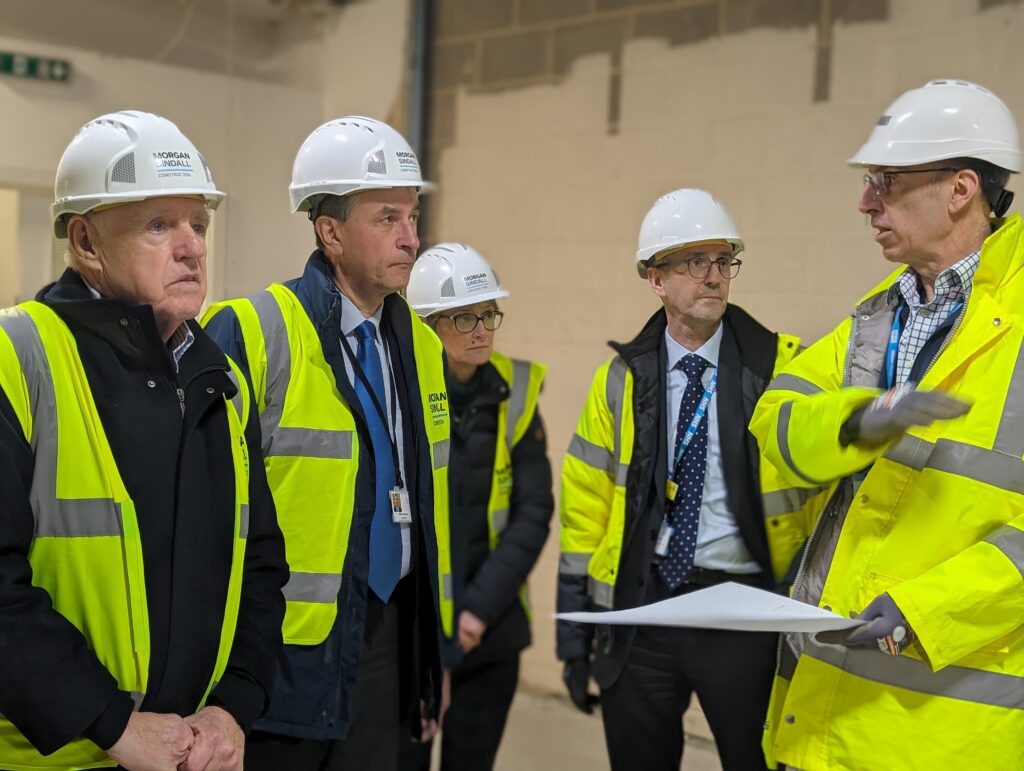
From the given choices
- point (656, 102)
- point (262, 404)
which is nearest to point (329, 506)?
point (262, 404)

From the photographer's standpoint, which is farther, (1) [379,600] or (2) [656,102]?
(2) [656,102]

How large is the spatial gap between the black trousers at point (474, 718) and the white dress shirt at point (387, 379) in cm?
103

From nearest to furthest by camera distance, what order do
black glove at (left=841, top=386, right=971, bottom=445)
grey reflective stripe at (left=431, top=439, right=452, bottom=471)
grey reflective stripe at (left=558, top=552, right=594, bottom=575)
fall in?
1. black glove at (left=841, top=386, right=971, bottom=445)
2. grey reflective stripe at (left=431, top=439, right=452, bottom=471)
3. grey reflective stripe at (left=558, top=552, right=594, bottom=575)

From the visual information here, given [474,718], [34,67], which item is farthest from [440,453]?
[34,67]

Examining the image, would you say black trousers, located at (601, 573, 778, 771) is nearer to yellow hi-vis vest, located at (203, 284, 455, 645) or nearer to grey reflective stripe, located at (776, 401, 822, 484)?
grey reflective stripe, located at (776, 401, 822, 484)

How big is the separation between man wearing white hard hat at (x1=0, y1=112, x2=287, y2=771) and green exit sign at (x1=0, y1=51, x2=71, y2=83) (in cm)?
182

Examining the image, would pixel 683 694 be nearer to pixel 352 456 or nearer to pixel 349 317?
pixel 352 456

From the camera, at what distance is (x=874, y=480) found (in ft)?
6.32

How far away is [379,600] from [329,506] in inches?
9.3

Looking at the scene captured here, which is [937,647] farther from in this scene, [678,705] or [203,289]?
[203,289]

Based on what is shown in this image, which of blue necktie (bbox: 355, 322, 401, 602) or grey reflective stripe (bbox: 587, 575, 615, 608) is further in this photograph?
grey reflective stripe (bbox: 587, 575, 615, 608)

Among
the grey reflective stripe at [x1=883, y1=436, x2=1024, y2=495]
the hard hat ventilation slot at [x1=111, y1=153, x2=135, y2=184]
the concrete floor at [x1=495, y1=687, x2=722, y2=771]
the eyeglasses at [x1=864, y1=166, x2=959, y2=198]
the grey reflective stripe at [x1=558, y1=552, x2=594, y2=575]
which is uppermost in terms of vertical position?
the eyeglasses at [x1=864, y1=166, x2=959, y2=198]

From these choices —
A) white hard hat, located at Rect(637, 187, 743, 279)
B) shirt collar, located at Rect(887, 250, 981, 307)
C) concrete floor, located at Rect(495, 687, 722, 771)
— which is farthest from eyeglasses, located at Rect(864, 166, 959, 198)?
concrete floor, located at Rect(495, 687, 722, 771)

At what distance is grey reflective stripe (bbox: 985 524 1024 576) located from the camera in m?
1.75
